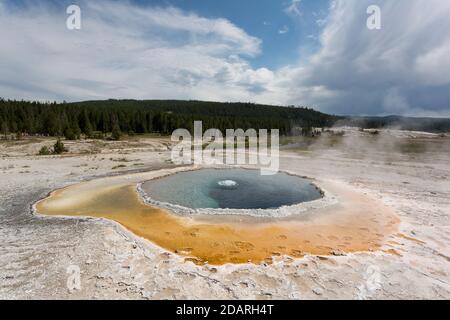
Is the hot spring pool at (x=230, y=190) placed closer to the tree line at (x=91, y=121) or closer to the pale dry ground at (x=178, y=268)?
the pale dry ground at (x=178, y=268)

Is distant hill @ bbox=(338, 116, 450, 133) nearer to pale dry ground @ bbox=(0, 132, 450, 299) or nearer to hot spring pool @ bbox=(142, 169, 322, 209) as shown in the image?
hot spring pool @ bbox=(142, 169, 322, 209)

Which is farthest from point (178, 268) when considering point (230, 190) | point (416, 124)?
point (416, 124)

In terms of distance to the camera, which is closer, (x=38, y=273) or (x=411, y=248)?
(x=38, y=273)

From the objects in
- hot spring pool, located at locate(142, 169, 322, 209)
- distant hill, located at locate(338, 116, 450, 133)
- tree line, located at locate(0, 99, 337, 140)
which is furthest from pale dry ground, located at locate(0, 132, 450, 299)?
distant hill, located at locate(338, 116, 450, 133)

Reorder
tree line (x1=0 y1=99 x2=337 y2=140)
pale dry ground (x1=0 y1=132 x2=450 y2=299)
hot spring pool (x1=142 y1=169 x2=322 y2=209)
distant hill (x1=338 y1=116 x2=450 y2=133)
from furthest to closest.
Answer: distant hill (x1=338 y1=116 x2=450 y2=133) → tree line (x1=0 y1=99 x2=337 y2=140) → hot spring pool (x1=142 y1=169 x2=322 y2=209) → pale dry ground (x1=0 y1=132 x2=450 y2=299)

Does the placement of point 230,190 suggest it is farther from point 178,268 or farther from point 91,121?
point 91,121

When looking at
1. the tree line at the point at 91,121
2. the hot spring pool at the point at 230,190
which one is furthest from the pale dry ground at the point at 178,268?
the tree line at the point at 91,121
